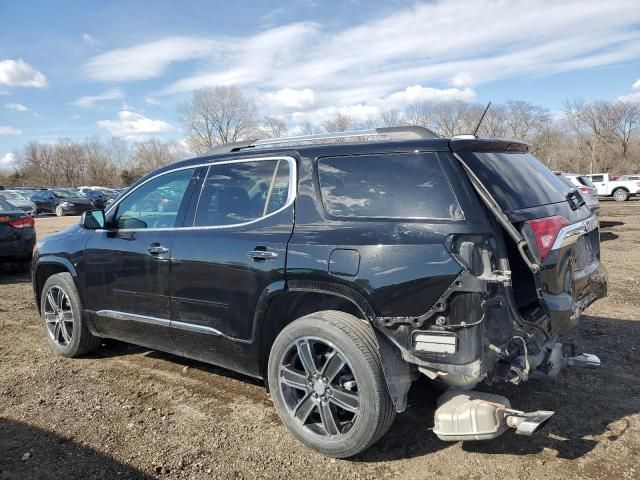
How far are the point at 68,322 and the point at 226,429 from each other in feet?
7.72

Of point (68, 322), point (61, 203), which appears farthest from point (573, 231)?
point (61, 203)

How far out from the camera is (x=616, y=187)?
101 ft

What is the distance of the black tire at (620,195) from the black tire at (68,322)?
32.3 m

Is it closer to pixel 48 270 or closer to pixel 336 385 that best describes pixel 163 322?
pixel 336 385

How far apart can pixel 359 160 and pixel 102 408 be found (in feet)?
8.68

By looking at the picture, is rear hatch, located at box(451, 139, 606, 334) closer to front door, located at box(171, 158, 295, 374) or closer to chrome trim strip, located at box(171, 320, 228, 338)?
front door, located at box(171, 158, 295, 374)

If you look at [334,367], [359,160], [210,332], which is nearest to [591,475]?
[334,367]

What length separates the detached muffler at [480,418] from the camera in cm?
272

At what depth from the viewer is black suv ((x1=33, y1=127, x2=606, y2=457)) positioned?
276cm

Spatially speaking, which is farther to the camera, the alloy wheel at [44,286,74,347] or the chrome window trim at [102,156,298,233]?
the alloy wheel at [44,286,74,347]

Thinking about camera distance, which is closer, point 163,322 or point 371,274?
point 371,274

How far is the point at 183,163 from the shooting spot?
166 inches

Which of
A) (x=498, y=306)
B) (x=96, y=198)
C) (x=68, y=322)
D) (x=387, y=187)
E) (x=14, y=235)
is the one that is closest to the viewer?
(x=498, y=306)

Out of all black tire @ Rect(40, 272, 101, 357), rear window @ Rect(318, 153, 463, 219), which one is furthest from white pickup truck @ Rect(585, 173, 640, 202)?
black tire @ Rect(40, 272, 101, 357)
